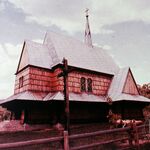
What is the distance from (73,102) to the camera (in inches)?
696

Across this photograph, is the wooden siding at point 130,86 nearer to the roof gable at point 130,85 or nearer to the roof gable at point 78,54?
the roof gable at point 130,85

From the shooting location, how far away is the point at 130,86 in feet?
72.1

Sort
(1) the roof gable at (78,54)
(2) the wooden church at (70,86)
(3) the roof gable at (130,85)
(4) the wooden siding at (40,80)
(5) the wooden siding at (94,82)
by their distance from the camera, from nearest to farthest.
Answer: (2) the wooden church at (70,86), (4) the wooden siding at (40,80), (5) the wooden siding at (94,82), (1) the roof gable at (78,54), (3) the roof gable at (130,85)

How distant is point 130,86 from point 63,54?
8.18 meters

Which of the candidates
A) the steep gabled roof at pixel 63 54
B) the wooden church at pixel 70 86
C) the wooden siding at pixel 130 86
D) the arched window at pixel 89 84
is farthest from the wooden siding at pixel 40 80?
the wooden siding at pixel 130 86

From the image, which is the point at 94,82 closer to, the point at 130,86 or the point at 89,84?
the point at 89,84

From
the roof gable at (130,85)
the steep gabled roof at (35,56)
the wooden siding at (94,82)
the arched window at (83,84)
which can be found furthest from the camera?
the roof gable at (130,85)

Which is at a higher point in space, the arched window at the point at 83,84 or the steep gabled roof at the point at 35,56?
the steep gabled roof at the point at 35,56

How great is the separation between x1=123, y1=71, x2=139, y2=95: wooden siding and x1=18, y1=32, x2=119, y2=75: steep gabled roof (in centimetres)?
194

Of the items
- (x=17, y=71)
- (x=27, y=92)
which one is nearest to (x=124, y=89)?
(x=27, y=92)

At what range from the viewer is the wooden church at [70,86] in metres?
17.2

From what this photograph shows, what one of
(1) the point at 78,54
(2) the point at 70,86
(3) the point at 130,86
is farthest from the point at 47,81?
(3) the point at 130,86

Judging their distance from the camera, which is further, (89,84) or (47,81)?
(89,84)

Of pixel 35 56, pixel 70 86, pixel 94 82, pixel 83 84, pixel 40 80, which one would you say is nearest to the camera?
pixel 40 80
